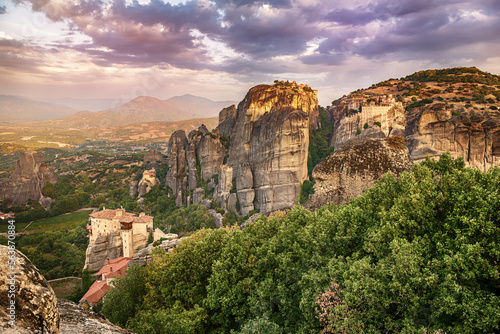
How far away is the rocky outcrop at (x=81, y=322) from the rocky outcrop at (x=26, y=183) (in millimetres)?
74834

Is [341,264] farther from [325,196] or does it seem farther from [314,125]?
[314,125]

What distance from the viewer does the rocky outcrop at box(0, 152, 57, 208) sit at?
66.1 metres

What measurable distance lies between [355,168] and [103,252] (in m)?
33.4

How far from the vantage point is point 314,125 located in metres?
75.3

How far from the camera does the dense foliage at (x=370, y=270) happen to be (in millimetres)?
7244

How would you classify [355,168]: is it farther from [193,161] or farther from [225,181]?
[193,161]

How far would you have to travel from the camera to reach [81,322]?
7441mm

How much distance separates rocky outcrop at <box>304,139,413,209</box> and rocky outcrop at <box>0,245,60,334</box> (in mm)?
15023

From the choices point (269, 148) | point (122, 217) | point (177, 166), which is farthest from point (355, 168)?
point (177, 166)

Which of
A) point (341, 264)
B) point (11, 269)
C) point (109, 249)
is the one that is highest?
point (11, 269)

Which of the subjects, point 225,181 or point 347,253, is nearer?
point 347,253

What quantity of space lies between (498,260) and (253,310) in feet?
26.0

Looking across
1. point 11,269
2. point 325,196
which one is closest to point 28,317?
point 11,269

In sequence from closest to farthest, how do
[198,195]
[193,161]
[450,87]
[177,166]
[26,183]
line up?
[198,195] → [26,183] → [193,161] → [450,87] → [177,166]
